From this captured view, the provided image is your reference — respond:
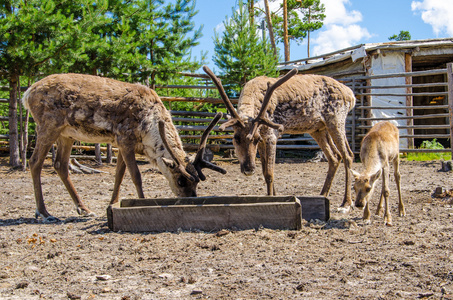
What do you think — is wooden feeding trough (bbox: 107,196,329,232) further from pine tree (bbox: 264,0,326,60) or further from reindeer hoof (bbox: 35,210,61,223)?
pine tree (bbox: 264,0,326,60)

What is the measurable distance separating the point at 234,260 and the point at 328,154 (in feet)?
13.5

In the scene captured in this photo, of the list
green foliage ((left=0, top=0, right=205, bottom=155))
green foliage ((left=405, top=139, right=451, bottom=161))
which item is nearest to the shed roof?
green foliage ((left=405, top=139, right=451, bottom=161))

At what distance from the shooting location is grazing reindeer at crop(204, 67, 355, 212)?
21.1 ft

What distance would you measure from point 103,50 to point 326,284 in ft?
32.4

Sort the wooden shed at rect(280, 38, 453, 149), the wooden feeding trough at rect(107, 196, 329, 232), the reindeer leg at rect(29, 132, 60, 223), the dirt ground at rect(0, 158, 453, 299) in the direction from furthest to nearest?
1. the wooden shed at rect(280, 38, 453, 149)
2. the reindeer leg at rect(29, 132, 60, 223)
3. the wooden feeding trough at rect(107, 196, 329, 232)
4. the dirt ground at rect(0, 158, 453, 299)

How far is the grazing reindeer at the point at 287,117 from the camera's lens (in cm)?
642

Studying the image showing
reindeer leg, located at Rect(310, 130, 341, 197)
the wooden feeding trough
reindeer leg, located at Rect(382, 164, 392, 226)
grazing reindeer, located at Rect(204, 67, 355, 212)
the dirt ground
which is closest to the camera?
the dirt ground

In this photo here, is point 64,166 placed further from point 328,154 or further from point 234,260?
point 328,154

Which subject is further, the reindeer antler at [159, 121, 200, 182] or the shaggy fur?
the shaggy fur

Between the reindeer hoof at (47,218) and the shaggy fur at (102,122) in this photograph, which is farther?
the shaggy fur at (102,122)

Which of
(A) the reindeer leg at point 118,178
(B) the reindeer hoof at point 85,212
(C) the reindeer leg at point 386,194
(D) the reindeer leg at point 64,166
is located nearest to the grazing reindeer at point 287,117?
(C) the reindeer leg at point 386,194

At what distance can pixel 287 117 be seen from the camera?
7.18 meters

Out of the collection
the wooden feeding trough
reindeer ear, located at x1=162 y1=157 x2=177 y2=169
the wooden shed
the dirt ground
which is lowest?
the dirt ground

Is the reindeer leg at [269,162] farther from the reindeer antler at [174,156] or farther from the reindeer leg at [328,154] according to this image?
the reindeer antler at [174,156]
